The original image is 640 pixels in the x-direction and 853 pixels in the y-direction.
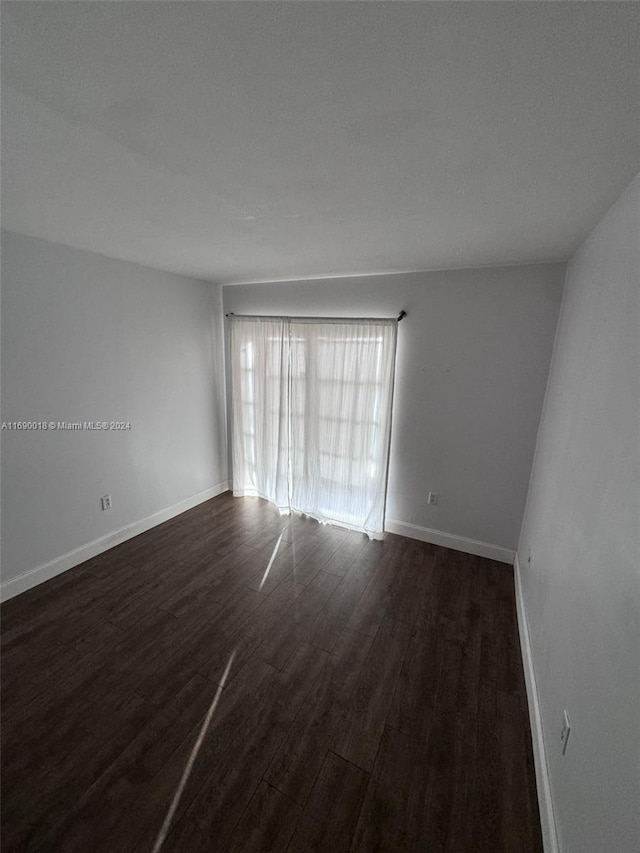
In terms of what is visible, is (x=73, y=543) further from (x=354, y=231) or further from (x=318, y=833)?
(x=354, y=231)

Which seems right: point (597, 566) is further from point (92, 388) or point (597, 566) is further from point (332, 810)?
point (92, 388)

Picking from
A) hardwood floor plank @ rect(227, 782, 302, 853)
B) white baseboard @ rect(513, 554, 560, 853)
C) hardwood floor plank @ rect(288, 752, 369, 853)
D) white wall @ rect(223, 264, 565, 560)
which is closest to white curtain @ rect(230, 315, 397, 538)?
white wall @ rect(223, 264, 565, 560)

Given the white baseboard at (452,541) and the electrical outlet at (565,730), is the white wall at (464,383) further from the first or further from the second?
the electrical outlet at (565,730)

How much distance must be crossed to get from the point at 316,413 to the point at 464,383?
1.37 meters

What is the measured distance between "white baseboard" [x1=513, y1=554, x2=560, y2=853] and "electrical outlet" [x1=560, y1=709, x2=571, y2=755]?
9.5 inches

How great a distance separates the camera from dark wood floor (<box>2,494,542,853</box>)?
3.98 feet

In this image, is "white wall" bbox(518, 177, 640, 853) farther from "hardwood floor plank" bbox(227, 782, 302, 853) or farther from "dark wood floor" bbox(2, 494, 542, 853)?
"hardwood floor plank" bbox(227, 782, 302, 853)

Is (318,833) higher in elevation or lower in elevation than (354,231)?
lower

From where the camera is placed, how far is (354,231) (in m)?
1.78

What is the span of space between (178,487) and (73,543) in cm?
103

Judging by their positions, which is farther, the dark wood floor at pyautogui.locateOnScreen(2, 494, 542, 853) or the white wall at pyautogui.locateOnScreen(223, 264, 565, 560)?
the white wall at pyautogui.locateOnScreen(223, 264, 565, 560)

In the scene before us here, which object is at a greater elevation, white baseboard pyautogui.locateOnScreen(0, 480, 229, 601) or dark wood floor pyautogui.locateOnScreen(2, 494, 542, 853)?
white baseboard pyautogui.locateOnScreen(0, 480, 229, 601)

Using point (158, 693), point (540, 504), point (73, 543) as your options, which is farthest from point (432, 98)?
point (73, 543)

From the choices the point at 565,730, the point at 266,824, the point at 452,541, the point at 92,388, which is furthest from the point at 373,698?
the point at 92,388
